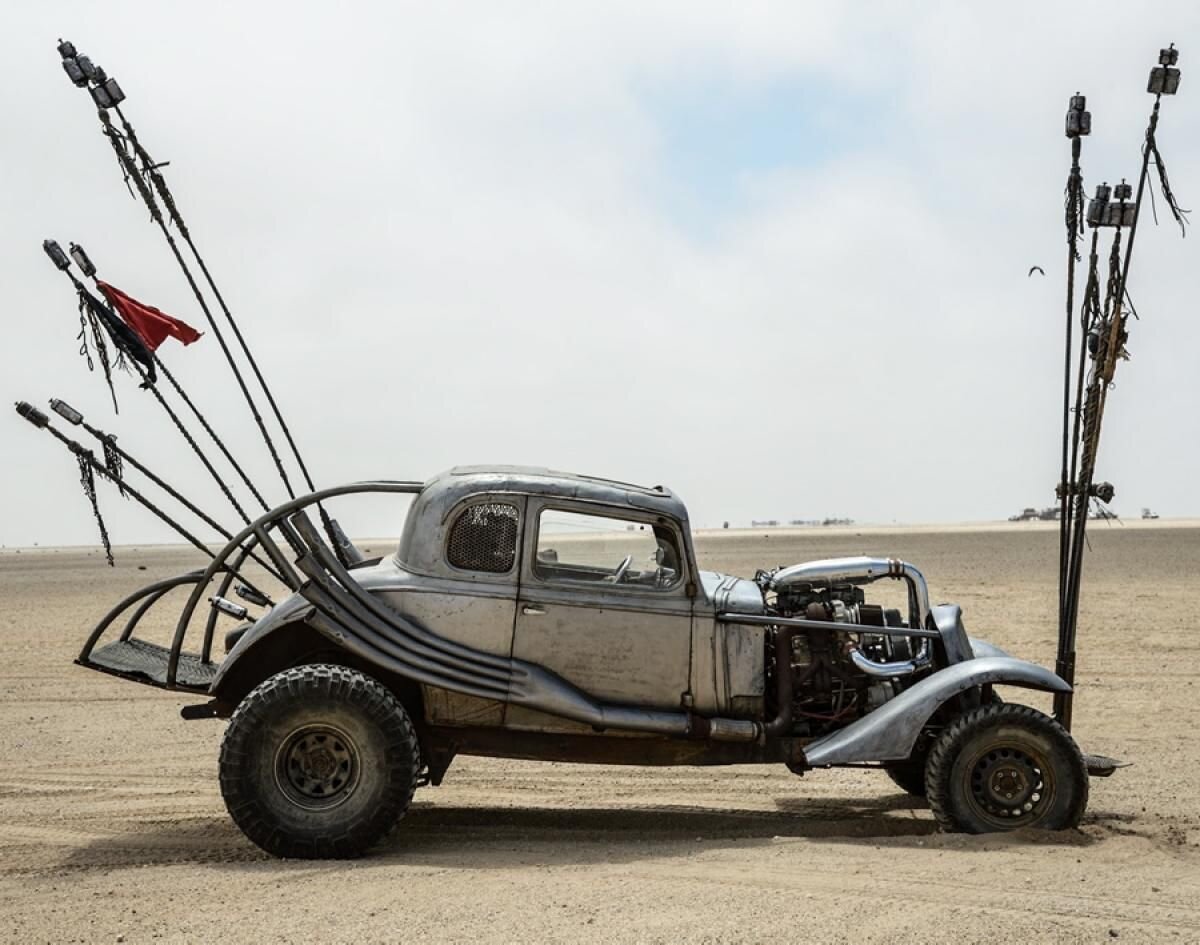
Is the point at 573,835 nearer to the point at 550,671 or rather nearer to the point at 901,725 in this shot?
the point at 550,671

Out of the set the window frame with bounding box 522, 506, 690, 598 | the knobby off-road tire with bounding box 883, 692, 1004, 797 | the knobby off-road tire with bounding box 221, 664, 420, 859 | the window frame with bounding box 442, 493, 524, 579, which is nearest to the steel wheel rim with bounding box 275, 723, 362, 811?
the knobby off-road tire with bounding box 221, 664, 420, 859

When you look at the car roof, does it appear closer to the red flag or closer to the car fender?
the car fender

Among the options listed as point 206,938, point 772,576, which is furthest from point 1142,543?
point 206,938

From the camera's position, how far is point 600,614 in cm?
902

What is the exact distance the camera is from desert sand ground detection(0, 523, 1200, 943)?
677 centimetres

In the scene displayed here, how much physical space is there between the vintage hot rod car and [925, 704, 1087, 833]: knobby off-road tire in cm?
Result: 1

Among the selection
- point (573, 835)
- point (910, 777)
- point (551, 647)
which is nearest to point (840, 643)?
point (910, 777)

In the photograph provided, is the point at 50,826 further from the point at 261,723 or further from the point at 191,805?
the point at 261,723

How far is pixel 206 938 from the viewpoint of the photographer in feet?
21.6

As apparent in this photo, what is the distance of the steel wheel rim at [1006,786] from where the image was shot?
8.98 metres

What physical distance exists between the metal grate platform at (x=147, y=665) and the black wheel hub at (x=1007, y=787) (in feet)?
15.7

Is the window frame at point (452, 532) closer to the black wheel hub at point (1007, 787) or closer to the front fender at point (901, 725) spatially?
the front fender at point (901, 725)

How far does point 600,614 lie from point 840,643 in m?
1.68

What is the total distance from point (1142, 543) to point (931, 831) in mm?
52153
